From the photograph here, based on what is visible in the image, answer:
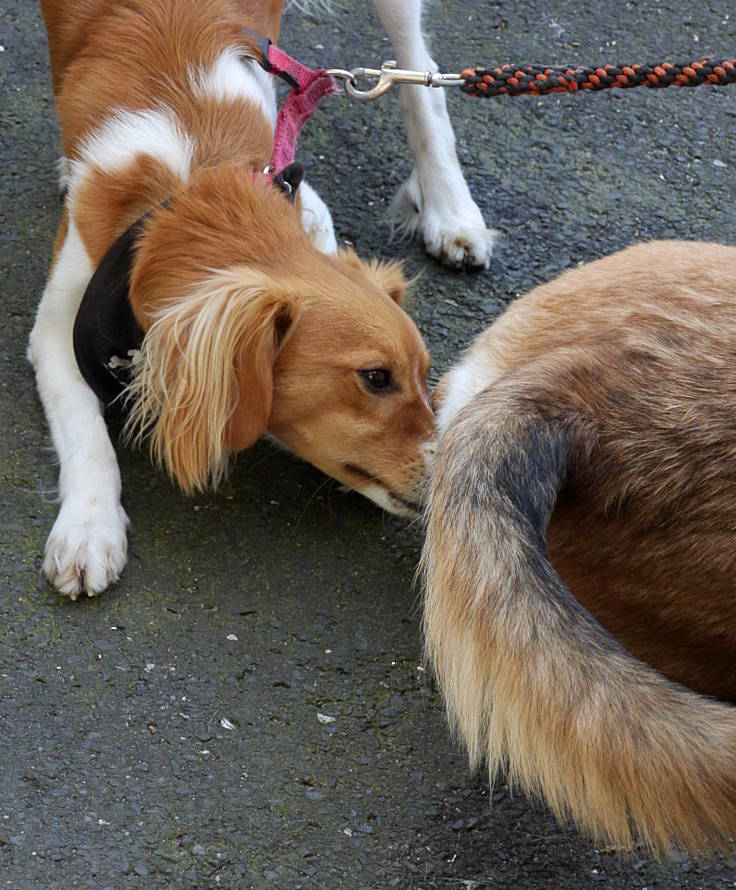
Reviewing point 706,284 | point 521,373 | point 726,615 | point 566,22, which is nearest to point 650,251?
point 706,284

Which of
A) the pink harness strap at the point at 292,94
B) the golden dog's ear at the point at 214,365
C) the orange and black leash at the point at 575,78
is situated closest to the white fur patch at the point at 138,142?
the pink harness strap at the point at 292,94

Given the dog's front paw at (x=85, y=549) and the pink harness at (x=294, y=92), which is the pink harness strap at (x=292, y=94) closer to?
the pink harness at (x=294, y=92)

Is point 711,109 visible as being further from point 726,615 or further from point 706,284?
point 726,615

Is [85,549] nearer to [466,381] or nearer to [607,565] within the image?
[466,381]

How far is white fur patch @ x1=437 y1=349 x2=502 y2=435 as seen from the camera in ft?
6.63

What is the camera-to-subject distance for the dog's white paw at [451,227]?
3.34 meters

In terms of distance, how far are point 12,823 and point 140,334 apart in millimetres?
1067

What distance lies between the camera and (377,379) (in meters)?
2.36

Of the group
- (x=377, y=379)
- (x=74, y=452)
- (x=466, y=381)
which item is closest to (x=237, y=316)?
(x=377, y=379)

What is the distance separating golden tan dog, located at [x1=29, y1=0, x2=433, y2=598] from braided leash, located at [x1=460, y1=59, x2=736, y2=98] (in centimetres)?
51

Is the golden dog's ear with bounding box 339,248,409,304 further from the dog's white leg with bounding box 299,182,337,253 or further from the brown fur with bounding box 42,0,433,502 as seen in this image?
the dog's white leg with bounding box 299,182,337,253

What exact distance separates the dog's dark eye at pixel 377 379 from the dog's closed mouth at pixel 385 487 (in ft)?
0.71

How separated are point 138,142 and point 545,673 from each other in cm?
172

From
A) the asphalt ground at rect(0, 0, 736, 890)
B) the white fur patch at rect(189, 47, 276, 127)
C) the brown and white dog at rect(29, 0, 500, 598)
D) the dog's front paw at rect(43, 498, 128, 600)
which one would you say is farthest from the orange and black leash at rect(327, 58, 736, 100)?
the dog's front paw at rect(43, 498, 128, 600)
